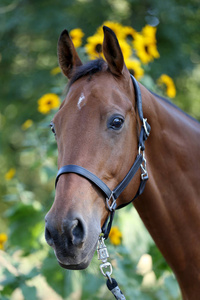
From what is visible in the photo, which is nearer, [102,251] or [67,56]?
[102,251]

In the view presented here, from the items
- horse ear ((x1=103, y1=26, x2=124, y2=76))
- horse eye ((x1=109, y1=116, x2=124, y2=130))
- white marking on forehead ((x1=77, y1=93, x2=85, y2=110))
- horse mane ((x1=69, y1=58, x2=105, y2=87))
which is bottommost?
horse eye ((x1=109, y1=116, x2=124, y2=130))


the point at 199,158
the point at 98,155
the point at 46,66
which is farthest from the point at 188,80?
the point at 98,155

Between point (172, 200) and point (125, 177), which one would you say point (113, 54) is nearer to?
point (125, 177)

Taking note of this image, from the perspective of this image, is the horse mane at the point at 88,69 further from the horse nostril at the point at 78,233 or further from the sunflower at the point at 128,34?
the sunflower at the point at 128,34

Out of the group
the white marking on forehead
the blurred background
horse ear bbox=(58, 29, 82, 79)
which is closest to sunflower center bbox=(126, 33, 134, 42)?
the blurred background

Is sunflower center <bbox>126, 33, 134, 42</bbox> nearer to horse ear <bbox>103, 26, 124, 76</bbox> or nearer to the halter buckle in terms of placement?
horse ear <bbox>103, 26, 124, 76</bbox>

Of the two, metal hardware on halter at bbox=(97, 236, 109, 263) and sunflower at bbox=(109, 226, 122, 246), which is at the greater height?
metal hardware on halter at bbox=(97, 236, 109, 263)

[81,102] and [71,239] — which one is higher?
[81,102]

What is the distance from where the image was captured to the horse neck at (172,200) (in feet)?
7.52

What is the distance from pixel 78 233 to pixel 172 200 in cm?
78

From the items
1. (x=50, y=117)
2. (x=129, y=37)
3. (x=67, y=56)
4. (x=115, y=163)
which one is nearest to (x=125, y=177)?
(x=115, y=163)

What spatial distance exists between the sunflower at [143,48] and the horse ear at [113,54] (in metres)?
1.70

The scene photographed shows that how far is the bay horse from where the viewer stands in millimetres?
1803

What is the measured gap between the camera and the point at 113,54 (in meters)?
2.17
